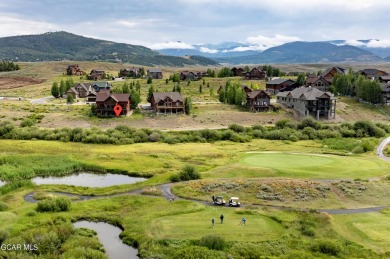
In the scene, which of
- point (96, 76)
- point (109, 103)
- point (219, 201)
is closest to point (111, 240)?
point (219, 201)

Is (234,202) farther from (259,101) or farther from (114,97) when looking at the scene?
(259,101)

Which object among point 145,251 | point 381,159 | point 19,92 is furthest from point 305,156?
point 19,92

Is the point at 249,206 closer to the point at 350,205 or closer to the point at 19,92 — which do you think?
the point at 350,205

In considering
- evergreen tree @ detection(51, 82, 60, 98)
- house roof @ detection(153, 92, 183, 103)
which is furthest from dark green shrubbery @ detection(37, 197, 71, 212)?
evergreen tree @ detection(51, 82, 60, 98)

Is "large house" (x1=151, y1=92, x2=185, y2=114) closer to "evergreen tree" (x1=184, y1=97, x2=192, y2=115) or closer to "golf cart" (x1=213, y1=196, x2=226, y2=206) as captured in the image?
"evergreen tree" (x1=184, y1=97, x2=192, y2=115)

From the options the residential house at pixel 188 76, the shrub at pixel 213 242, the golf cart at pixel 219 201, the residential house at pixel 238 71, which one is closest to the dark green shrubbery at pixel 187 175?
the golf cart at pixel 219 201
